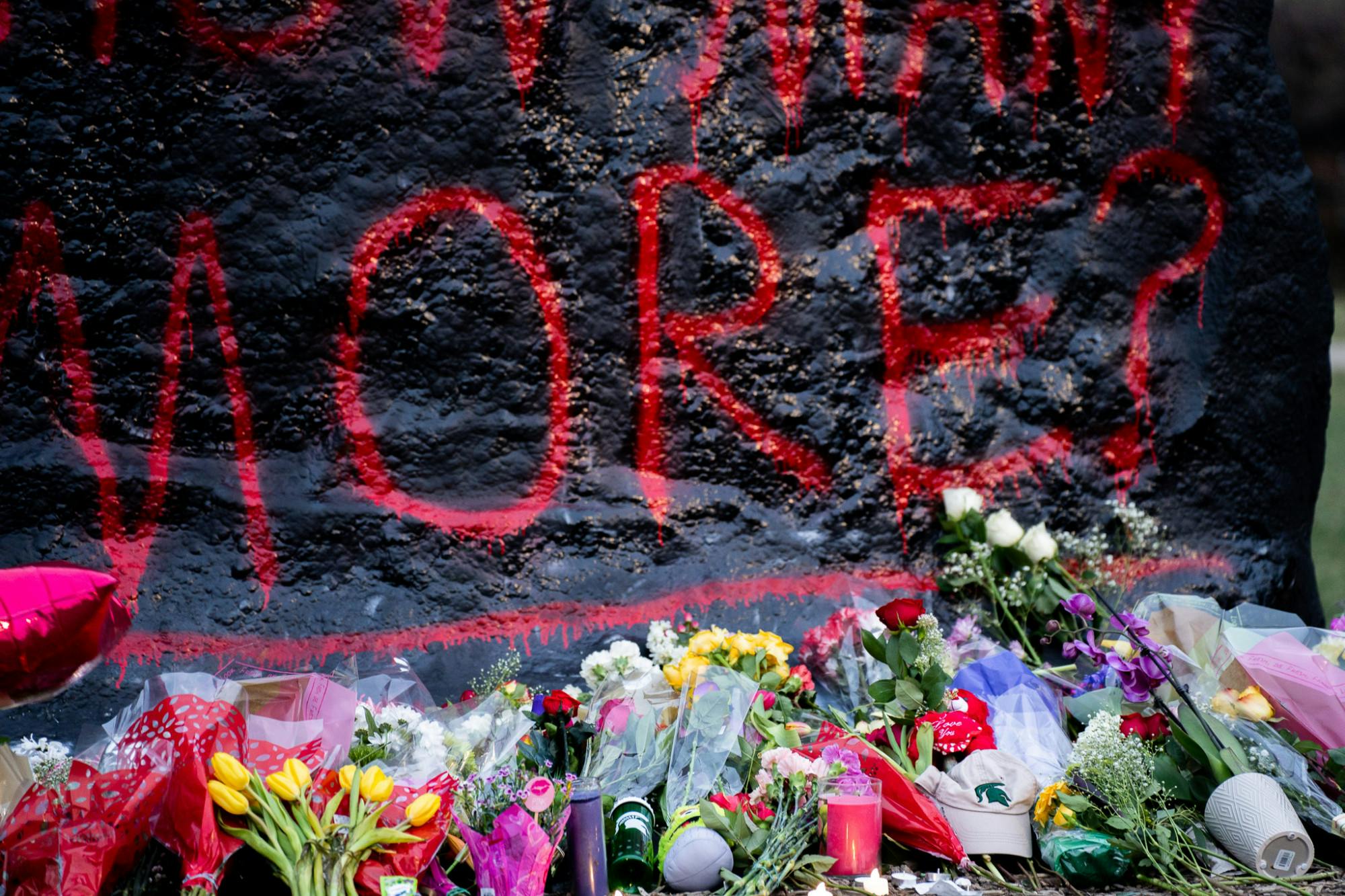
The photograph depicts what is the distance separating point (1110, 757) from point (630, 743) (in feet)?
2.55

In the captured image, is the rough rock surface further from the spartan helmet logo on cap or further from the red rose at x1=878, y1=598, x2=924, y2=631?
the spartan helmet logo on cap

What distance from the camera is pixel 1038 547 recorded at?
109 inches

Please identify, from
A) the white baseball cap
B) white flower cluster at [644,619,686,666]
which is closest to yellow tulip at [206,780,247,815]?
white flower cluster at [644,619,686,666]

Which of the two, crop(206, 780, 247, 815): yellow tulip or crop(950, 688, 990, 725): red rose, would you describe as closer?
crop(206, 780, 247, 815): yellow tulip

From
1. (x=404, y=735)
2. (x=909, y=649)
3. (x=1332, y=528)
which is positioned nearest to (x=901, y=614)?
(x=909, y=649)

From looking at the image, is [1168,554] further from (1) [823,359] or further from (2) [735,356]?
(2) [735,356]

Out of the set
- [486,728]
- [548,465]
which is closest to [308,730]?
[486,728]

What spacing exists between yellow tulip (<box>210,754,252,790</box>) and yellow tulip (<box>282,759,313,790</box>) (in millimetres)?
54

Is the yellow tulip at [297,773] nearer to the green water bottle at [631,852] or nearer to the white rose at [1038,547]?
the green water bottle at [631,852]

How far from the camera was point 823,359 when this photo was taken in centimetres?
285

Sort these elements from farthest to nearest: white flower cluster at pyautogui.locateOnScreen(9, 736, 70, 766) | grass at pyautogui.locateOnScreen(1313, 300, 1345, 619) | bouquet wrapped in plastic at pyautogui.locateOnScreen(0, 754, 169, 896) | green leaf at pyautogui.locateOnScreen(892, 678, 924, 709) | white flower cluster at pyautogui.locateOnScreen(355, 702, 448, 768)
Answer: grass at pyautogui.locateOnScreen(1313, 300, 1345, 619) → green leaf at pyautogui.locateOnScreen(892, 678, 924, 709) → white flower cluster at pyautogui.locateOnScreen(9, 736, 70, 766) → white flower cluster at pyautogui.locateOnScreen(355, 702, 448, 768) → bouquet wrapped in plastic at pyautogui.locateOnScreen(0, 754, 169, 896)

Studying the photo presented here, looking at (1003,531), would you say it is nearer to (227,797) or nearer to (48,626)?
(227,797)

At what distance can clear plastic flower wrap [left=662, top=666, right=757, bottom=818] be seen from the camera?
1933mm

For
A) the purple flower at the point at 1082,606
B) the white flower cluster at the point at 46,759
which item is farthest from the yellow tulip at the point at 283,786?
the purple flower at the point at 1082,606
